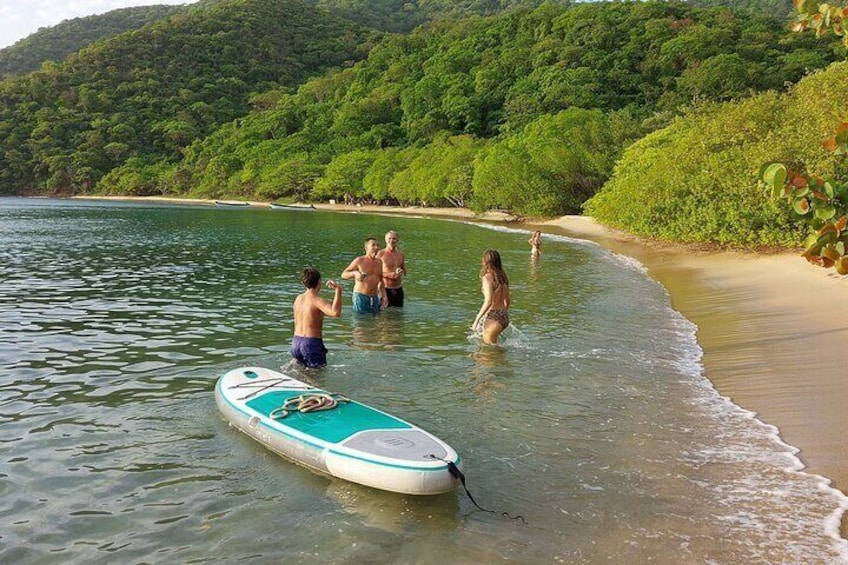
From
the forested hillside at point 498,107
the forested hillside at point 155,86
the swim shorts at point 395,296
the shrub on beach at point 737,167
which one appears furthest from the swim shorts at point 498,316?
the forested hillside at point 155,86

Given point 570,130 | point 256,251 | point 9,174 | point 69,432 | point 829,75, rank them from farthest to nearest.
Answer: point 9,174 < point 570,130 < point 256,251 < point 829,75 < point 69,432

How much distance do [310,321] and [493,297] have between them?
380 centimetres

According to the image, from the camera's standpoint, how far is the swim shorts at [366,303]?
53.2ft

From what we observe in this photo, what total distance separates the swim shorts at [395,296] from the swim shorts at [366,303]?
2.83ft

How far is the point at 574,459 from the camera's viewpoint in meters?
7.70

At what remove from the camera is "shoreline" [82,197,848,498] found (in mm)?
8234

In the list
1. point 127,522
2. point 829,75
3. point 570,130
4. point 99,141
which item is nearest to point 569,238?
point 829,75

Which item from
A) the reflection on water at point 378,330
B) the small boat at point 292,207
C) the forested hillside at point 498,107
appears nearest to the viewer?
the reflection on water at point 378,330

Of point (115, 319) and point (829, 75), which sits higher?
point (829, 75)

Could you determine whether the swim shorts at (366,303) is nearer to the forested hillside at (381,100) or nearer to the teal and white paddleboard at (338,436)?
the teal and white paddleboard at (338,436)

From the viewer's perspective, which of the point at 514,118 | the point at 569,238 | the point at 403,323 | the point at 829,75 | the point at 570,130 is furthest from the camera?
the point at 514,118

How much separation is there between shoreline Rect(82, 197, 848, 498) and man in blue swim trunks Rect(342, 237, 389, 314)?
772 centimetres

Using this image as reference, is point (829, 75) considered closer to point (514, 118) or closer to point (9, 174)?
point (514, 118)

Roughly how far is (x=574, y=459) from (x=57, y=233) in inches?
Answer: 1825
